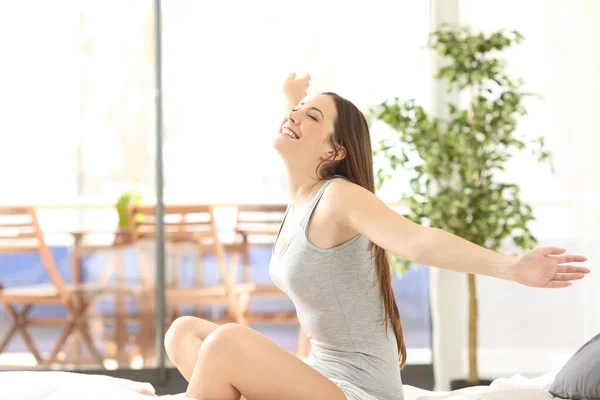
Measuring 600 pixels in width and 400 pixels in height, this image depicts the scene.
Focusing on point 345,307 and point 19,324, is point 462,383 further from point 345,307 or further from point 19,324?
point 19,324

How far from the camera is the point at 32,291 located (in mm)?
4137

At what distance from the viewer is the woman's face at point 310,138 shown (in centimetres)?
201

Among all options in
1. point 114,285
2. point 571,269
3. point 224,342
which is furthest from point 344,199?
point 114,285

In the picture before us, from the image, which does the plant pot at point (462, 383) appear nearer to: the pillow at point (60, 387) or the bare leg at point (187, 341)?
the bare leg at point (187, 341)

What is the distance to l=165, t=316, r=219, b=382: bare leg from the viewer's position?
6.57 feet

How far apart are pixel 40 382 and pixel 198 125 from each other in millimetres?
2451

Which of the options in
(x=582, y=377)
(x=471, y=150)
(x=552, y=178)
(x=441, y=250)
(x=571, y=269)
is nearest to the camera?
(x=571, y=269)

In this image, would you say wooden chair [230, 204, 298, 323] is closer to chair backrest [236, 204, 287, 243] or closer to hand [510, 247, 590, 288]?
chair backrest [236, 204, 287, 243]

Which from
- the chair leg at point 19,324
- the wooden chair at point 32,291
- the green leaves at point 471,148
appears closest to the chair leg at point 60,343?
the wooden chair at point 32,291

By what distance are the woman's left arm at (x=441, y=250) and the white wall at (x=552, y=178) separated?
7.60 ft

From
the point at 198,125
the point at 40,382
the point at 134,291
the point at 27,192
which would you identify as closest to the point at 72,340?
the point at 134,291

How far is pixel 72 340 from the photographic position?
416 centimetres

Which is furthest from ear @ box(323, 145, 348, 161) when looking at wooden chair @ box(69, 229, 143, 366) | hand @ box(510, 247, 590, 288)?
wooden chair @ box(69, 229, 143, 366)

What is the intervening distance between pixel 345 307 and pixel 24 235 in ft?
8.80
